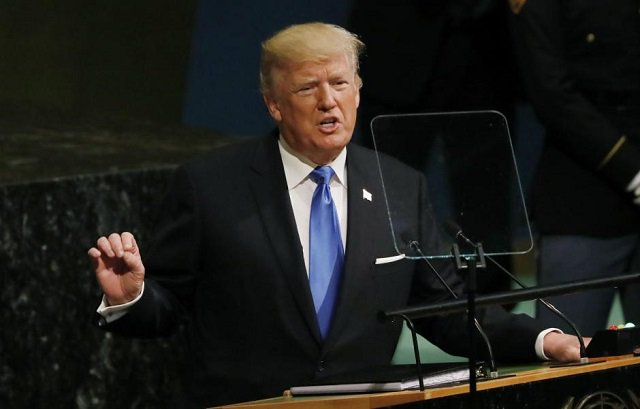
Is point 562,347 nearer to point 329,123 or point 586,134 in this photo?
point 329,123

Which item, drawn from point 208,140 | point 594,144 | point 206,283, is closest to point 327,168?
point 206,283

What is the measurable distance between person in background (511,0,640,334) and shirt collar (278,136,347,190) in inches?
47.4

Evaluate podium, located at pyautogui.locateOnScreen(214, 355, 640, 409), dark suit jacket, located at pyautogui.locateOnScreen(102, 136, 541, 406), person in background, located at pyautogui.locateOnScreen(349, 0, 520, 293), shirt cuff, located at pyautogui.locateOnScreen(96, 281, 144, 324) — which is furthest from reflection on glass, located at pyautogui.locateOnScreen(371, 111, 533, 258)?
person in background, located at pyautogui.locateOnScreen(349, 0, 520, 293)

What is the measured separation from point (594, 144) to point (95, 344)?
1.62 m

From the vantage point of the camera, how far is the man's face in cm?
353

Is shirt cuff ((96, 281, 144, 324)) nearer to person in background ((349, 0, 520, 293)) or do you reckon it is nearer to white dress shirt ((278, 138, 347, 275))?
white dress shirt ((278, 138, 347, 275))

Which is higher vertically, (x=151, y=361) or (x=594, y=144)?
(x=594, y=144)

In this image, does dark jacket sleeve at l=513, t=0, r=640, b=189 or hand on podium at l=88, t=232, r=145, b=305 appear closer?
hand on podium at l=88, t=232, r=145, b=305

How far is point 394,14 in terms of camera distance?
211 inches

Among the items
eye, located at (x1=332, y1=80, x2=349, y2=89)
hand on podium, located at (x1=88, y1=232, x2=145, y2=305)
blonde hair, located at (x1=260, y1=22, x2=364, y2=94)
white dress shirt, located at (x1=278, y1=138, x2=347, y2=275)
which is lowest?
hand on podium, located at (x1=88, y1=232, x2=145, y2=305)

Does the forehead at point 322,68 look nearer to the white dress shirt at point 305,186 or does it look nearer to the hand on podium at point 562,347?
the white dress shirt at point 305,186

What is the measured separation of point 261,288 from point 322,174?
302 mm

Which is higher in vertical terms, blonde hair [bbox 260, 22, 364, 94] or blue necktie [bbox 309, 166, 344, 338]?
blonde hair [bbox 260, 22, 364, 94]

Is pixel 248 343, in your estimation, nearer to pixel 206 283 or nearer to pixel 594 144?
pixel 206 283
